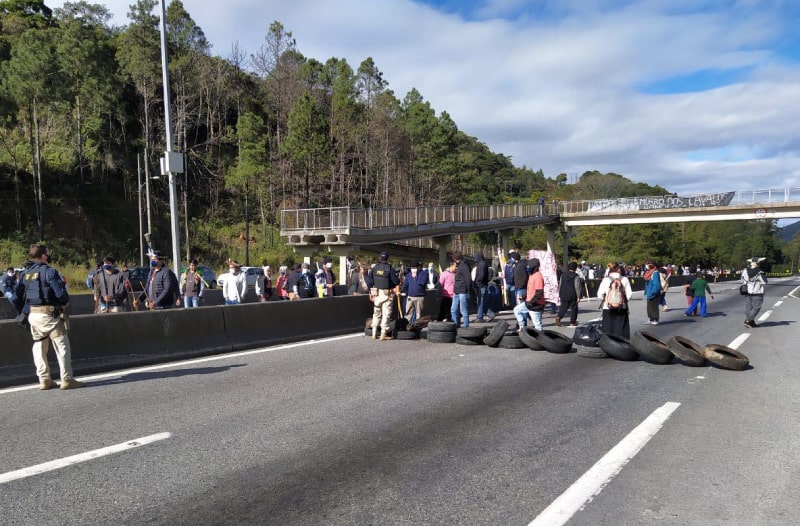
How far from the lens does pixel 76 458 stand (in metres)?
5.29

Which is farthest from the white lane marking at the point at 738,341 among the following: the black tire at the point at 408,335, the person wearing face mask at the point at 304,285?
the person wearing face mask at the point at 304,285

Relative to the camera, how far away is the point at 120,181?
53.2 m

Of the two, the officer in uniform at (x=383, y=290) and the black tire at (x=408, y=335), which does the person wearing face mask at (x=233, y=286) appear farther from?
the black tire at (x=408, y=335)

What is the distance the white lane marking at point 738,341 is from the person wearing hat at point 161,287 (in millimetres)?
11455

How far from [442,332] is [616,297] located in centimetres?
350

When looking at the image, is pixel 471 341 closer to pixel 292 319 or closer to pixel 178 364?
pixel 292 319

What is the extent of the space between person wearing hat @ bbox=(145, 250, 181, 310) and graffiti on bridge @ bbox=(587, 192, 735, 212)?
52.6m

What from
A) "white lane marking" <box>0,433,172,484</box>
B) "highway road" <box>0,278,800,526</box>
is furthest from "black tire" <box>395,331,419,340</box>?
"white lane marking" <box>0,433,172,484</box>

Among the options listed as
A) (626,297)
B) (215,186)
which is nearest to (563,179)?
(215,186)

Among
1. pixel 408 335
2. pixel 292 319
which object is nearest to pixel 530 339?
pixel 408 335

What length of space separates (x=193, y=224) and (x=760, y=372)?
50.4 m

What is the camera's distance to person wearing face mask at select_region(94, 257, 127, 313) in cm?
1304

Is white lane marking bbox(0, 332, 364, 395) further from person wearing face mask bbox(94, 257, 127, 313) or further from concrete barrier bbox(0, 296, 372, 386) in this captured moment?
person wearing face mask bbox(94, 257, 127, 313)

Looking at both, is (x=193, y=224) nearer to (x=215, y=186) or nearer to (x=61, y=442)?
(x=215, y=186)
